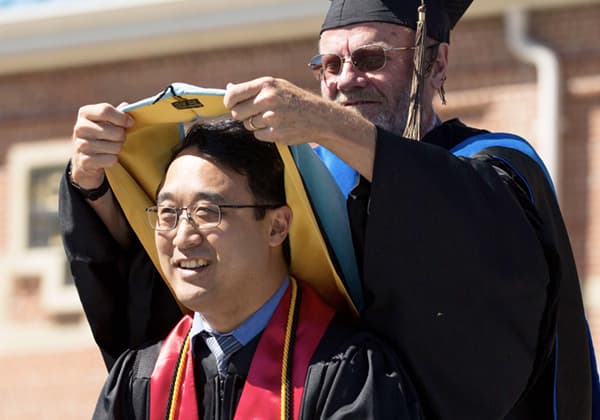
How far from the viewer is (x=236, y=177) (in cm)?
382

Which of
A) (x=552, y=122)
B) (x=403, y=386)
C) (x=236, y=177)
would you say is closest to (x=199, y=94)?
(x=236, y=177)

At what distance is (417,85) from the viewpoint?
4523mm

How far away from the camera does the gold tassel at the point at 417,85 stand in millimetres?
4441

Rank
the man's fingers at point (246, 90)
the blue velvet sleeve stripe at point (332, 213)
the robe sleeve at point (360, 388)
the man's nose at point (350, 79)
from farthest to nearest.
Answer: the man's nose at point (350, 79) < the blue velvet sleeve stripe at point (332, 213) < the robe sleeve at point (360, 388) < the man's fingers at point (246, 90)

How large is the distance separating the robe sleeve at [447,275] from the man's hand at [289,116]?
111 millimetres

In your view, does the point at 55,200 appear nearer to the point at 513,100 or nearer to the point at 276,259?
the point at 513,100

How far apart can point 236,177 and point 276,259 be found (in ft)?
0.83

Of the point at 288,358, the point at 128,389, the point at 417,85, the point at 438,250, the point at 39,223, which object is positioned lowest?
the point at 39,223

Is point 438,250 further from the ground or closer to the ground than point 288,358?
further from the ground

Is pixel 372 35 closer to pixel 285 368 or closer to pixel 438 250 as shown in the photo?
pixel 438 250

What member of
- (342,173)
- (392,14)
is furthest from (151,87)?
(342,173)

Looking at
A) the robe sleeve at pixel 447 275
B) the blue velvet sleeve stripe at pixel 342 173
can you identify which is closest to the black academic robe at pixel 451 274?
the robe sleeve at pixel 447 275

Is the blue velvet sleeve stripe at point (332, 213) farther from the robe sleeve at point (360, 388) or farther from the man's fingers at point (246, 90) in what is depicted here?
the man's fingers at point (246, 90)

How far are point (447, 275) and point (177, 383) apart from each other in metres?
0.74
